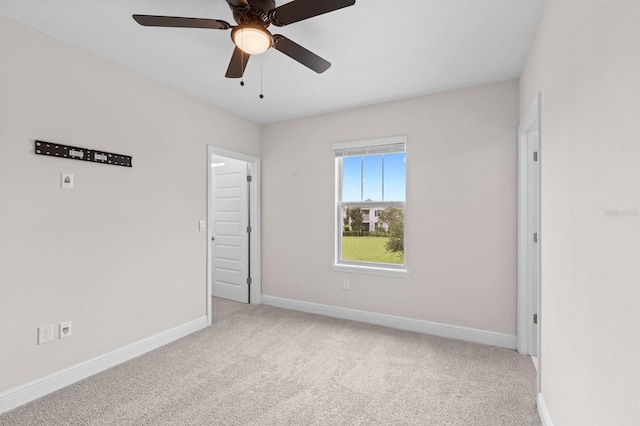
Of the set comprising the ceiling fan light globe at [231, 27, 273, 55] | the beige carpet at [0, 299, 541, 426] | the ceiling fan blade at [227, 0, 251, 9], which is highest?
the ceiling fan blade at [227, 0, 251, 9]

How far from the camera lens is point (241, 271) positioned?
4.65 m

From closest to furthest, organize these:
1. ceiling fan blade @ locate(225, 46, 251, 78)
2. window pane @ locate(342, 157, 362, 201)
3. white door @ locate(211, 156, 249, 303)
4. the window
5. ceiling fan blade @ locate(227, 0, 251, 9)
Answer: ceiling fan blade @ locate(227, 0, 251, 9)
ceiling fan blade @ locate(225, 46, 251, 78)
the window
window pane @ locate(342, 157, 362, 201)
white door @ locate(211, 156, 249, 303)

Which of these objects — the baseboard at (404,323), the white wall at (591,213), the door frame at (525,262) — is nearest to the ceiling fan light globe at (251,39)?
the white wall at (591,213)

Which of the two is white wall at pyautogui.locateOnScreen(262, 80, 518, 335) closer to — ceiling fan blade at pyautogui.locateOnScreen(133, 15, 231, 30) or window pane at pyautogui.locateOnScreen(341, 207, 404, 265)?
window pane at pyautogui.locateOnScreen(341, 207, 404, 265)

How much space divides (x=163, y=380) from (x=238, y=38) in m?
2.57

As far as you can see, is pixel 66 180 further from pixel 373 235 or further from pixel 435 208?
pixel 435 208

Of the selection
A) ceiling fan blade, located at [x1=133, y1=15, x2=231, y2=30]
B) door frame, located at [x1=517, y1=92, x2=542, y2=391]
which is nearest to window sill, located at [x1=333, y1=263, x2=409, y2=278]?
door frame, located at [x1=517, y1=92, x2=542, y2=391]

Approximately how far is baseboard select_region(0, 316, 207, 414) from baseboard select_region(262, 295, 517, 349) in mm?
1351

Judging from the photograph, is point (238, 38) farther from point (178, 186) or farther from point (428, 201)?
point (428, 201)

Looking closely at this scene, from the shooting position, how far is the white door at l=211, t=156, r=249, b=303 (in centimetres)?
460

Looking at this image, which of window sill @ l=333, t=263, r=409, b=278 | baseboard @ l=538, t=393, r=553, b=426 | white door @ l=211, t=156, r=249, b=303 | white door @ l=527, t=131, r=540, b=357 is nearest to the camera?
baseboard @ l=538, t=393, r=553, b=426

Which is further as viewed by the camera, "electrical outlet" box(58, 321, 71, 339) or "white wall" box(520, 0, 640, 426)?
"electrical outlet" box(58, 321, 71, 339)

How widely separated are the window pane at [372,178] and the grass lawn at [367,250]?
21.1 inches

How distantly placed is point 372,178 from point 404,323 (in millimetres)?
1767
